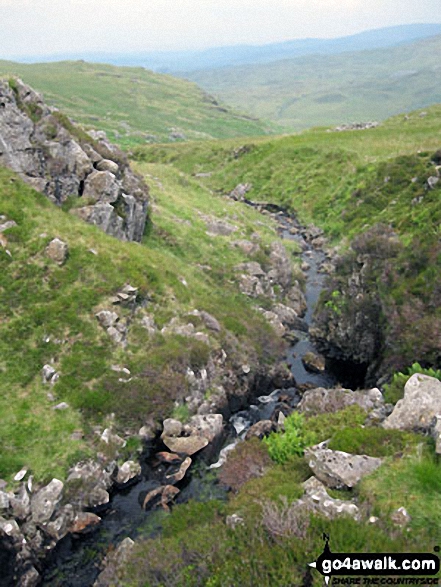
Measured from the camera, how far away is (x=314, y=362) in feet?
144

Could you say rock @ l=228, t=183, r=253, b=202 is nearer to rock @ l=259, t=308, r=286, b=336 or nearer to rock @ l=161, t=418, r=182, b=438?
rock @ l=259, t=308, r=286, b=336

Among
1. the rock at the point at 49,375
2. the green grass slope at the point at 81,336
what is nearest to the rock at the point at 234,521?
the green grass slope at the point at 81,336

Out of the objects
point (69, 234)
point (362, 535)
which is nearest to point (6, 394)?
point (69, 234)

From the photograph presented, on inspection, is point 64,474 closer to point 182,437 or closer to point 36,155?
point 182,437

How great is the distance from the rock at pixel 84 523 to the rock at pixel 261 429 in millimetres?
11532

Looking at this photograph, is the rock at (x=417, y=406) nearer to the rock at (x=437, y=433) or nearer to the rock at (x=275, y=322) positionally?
the rock at (x=437, y=433)

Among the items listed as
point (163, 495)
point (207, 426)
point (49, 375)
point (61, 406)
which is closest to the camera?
point (163, 495)

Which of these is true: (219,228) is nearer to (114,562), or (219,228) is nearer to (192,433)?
(192,433)

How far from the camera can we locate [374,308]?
4238cm

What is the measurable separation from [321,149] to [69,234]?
8348 cm

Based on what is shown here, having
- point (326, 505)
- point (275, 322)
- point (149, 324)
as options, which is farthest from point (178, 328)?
point (326, 505)

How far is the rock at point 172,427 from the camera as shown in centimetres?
3114

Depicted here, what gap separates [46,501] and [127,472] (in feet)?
17.3

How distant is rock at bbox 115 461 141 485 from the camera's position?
2805cm
